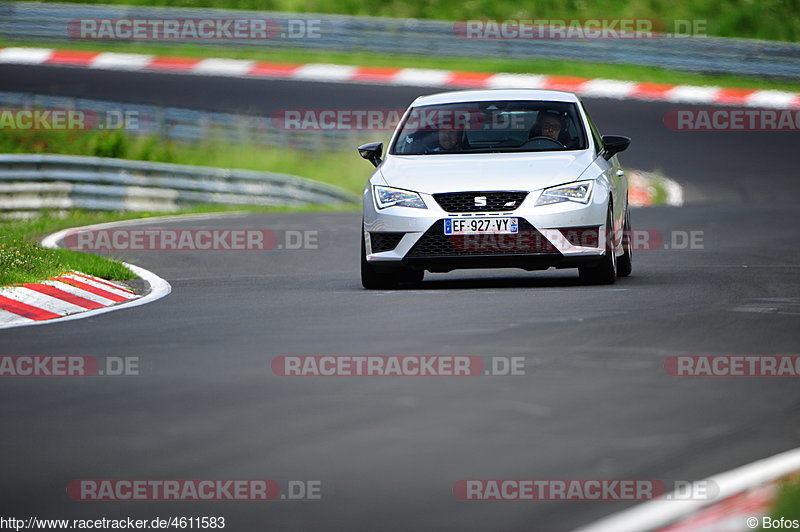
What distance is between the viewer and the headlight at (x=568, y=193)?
39.7 ft

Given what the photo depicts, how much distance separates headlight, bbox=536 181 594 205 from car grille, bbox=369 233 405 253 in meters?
1.11

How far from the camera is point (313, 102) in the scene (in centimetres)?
3266

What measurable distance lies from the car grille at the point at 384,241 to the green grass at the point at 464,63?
69.6 feet

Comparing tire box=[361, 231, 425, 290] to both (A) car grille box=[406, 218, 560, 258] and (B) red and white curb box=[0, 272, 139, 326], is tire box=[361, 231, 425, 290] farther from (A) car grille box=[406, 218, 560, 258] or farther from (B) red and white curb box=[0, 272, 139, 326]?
(B) red and white curb box=[0, 272, 139, 326]

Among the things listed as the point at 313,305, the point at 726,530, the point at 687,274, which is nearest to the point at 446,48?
the point at 687,274

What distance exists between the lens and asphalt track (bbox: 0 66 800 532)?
5.59 m

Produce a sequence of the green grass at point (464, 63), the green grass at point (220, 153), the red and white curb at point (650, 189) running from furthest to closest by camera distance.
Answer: the green grass at point (464, 63) < the green grass at point (220, 153) < the red and white curb at point (650, 189)

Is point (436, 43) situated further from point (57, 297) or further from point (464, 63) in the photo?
point (57, 297)

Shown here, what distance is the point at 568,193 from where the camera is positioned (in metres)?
12.2

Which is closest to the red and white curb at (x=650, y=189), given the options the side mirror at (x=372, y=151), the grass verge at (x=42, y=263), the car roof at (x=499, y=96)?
the car roof at (x=499, y=96)

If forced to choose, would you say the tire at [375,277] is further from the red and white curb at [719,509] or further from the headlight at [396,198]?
the red and white curb at [719,509]

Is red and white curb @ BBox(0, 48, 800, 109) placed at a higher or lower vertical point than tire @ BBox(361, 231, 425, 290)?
lower

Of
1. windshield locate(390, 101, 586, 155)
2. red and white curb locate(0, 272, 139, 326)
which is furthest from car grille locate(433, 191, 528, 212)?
red and white curb locate(0, 272, 139, 326)

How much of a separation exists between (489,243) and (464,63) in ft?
79.5
